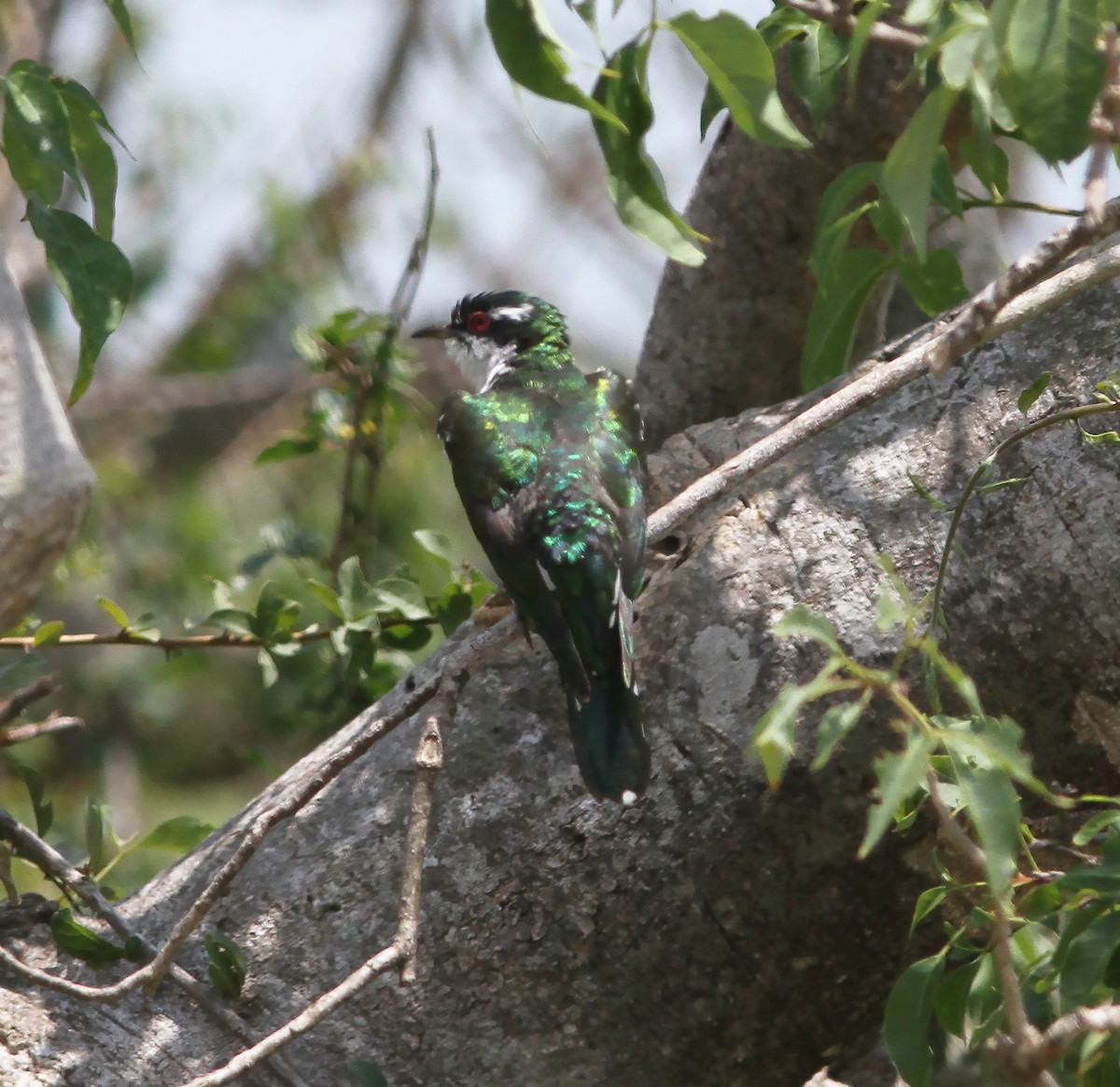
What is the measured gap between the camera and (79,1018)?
2.20 m

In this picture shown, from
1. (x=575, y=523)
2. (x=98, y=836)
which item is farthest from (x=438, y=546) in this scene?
(x=98, y=836)

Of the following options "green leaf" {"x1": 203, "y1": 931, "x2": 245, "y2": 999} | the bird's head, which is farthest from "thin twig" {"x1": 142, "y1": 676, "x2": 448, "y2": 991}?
the bird's head

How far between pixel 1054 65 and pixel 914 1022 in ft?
3.82

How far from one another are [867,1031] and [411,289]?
86.3 inches

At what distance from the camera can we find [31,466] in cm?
229

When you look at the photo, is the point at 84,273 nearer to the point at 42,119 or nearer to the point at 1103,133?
the point at 42,119

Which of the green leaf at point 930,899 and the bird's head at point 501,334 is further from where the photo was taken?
the bird's head at point 501,334

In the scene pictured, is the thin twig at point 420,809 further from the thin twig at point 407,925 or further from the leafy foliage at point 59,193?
the leafy foliage at point 59,193

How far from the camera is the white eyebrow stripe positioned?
4418mm

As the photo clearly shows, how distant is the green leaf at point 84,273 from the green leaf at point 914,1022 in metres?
1.44

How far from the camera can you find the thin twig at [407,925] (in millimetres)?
1892

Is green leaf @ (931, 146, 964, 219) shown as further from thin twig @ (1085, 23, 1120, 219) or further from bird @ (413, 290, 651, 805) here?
bird @ (413, 290, 651, 805)

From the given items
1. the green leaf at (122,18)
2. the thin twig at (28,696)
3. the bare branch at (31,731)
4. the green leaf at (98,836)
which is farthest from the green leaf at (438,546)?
the green leaf at (122,18)

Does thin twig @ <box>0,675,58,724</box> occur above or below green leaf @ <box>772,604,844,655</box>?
below
